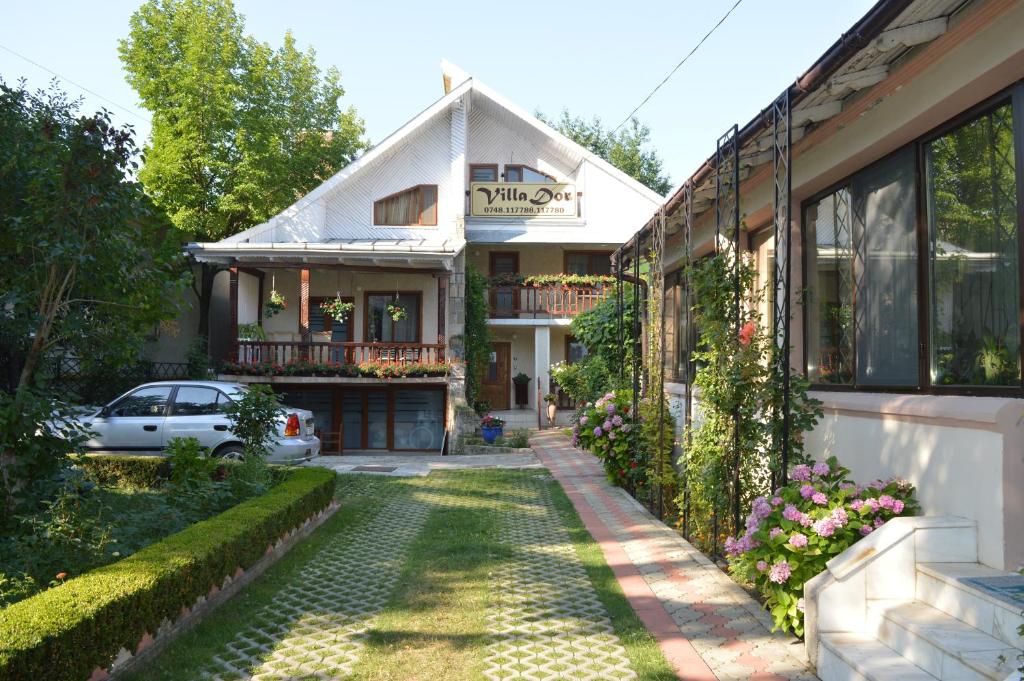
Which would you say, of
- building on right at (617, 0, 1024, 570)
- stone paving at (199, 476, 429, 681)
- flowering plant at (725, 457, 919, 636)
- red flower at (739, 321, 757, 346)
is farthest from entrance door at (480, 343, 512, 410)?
flowering plant at (725, 457, 919, 636)

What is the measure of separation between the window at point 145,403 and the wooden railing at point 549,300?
12035 mm

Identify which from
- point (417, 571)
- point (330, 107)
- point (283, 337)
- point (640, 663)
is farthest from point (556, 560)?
point (330, 107)

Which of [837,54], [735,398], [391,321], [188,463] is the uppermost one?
[837,54]

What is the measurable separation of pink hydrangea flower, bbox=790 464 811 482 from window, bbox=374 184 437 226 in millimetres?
17935

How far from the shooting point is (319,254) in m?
19.4

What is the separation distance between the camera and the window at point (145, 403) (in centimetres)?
1372

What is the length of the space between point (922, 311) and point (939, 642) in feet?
8.72

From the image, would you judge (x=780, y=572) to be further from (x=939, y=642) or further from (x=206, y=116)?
(x=206, y=116)

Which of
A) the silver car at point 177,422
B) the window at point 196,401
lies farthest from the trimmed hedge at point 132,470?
the window at point 196,401

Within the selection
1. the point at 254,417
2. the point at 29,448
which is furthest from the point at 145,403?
the point at 29,448

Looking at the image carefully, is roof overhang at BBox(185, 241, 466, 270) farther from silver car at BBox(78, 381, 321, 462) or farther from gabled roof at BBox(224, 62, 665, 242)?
silver car at BBox(78, 381, 321, 462)

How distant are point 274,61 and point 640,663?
2530 centimetres

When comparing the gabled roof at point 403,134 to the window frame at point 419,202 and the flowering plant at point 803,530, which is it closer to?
the window frame at point 419,202

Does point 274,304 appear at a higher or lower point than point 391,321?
higher
